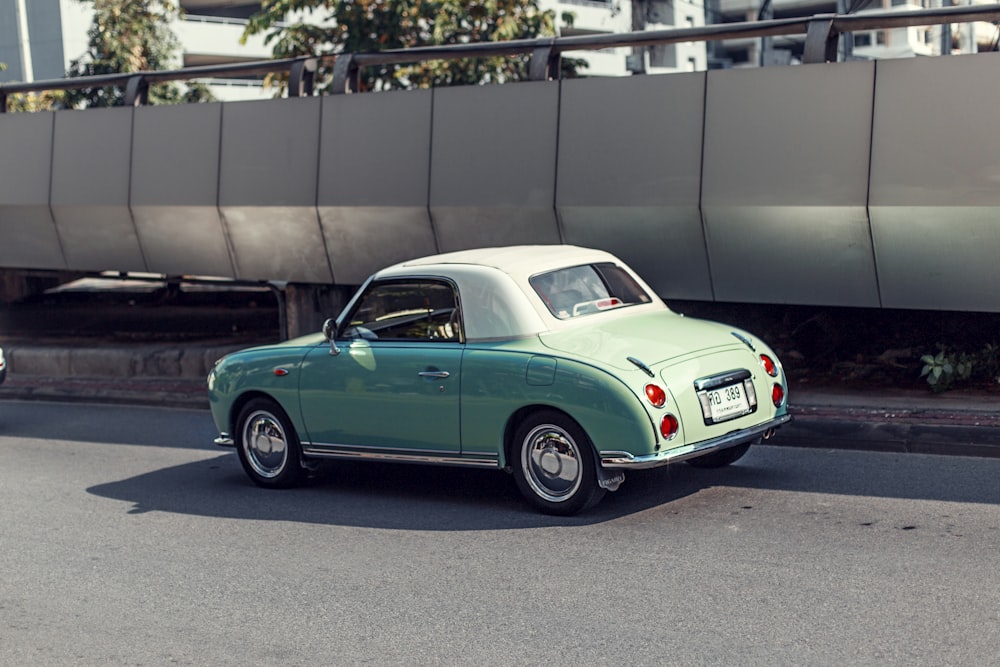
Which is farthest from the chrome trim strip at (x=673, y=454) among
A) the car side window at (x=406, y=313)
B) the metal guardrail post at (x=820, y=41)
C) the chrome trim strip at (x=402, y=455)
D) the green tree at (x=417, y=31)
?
the green tree at (x=417, y=31)

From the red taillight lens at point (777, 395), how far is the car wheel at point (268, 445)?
3146mm

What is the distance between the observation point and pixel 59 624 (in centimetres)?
606

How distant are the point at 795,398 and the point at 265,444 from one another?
4.51 metres

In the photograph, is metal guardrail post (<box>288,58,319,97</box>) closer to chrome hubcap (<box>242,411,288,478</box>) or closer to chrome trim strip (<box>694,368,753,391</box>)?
chrome hubcap (<box>242,411,288,478</box>)

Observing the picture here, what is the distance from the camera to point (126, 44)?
97.9ft

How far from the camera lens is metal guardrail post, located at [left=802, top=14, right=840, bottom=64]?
11062 millimetres

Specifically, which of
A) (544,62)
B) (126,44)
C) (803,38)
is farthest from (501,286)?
(803,38)

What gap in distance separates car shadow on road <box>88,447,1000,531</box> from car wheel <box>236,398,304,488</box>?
11 centimetres

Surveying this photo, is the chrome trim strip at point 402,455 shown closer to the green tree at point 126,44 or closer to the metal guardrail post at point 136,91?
the metal guardrail post at point 136,91

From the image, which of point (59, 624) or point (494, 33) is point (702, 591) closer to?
point (59, 624)

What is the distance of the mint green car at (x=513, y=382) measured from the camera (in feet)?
23.3

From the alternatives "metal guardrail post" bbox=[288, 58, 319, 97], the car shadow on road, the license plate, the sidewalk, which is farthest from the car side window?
"metal guardrail post" bbox=[288, 58, 319, 97]

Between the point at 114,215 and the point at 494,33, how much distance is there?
8.07 metres

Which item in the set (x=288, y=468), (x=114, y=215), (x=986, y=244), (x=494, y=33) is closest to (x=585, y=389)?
(x=288, y=468)
